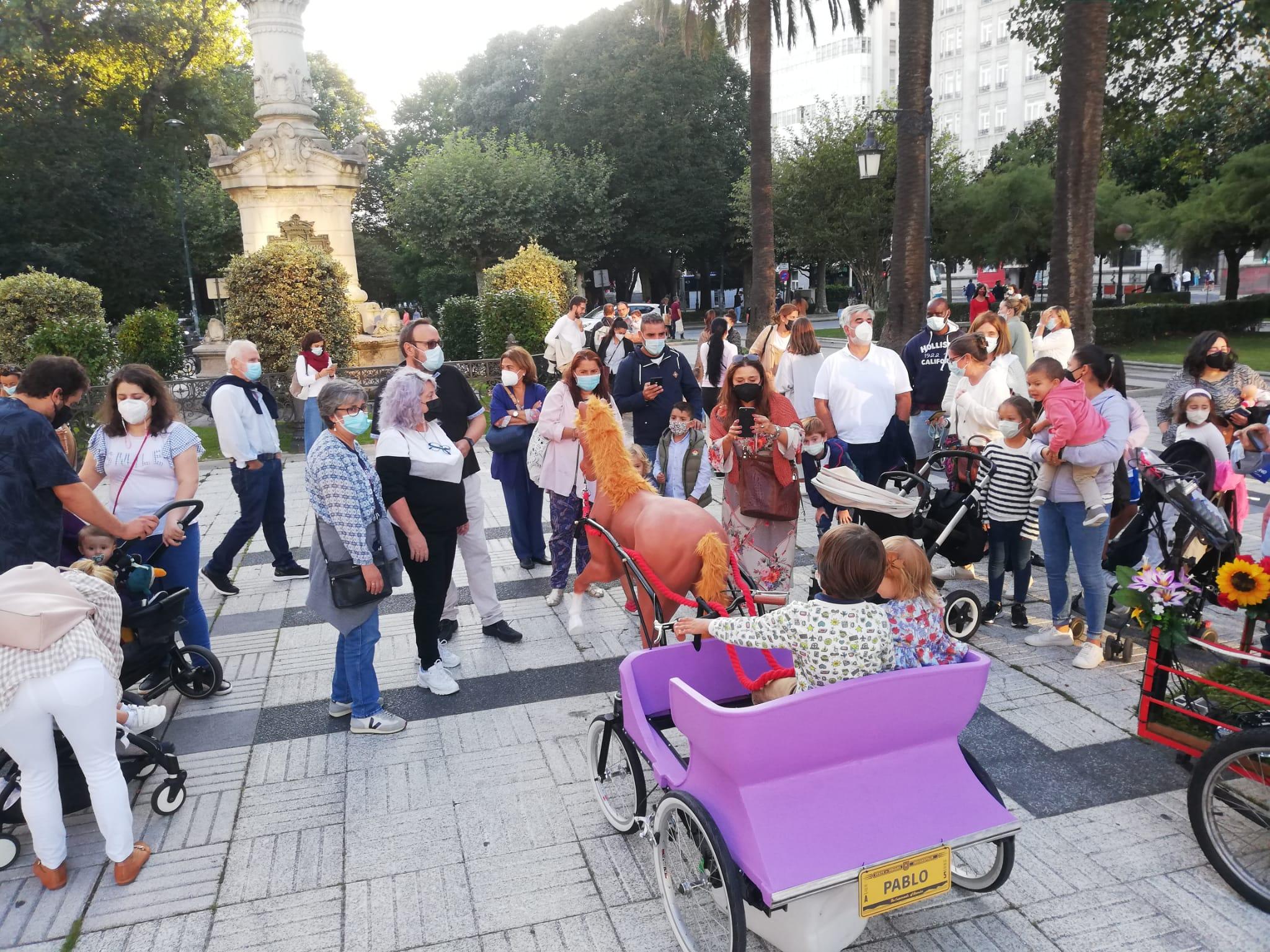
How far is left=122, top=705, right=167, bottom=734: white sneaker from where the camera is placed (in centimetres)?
441

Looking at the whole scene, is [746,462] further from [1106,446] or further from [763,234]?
[763,234]

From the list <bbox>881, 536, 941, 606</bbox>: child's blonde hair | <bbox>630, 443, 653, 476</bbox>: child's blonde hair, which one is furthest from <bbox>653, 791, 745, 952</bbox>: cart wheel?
<bbox>630, 443, 653, 476</bbox>: child's blonde hair

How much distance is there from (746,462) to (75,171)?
3395 cm


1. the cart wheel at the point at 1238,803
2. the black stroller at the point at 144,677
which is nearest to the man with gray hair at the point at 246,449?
the black stroller at the point at 144,677

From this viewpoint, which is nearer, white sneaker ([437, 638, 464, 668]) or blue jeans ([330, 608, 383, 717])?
blue jeans ([330, 608, 383, 717])

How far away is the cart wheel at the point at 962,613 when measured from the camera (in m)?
5.80

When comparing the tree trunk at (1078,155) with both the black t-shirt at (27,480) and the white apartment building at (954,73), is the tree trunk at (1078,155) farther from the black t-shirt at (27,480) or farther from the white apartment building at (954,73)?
the white apartment building at (954,73)

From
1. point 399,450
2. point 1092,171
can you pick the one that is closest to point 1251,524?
point 1092,171

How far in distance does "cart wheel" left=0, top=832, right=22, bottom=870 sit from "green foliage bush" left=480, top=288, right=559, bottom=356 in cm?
1381

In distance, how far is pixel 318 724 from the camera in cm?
515

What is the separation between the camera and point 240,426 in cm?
707

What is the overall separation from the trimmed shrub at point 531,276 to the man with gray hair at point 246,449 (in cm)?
1069

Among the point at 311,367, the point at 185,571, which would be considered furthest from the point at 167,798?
the point at 311,367

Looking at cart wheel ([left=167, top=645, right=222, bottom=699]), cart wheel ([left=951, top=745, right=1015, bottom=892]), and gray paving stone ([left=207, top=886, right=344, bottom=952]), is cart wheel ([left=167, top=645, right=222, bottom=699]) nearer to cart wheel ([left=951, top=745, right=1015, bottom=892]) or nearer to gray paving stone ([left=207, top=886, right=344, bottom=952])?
gray paving stone ([left=207, top=886, right=344, bottom=952])
